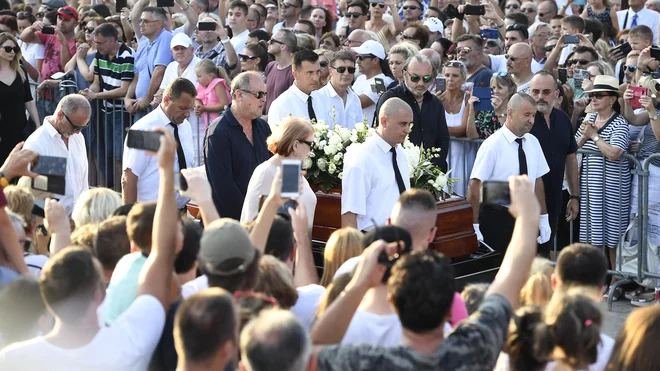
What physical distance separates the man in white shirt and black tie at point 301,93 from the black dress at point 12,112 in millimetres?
3403

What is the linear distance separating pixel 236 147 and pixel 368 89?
10.3 ft

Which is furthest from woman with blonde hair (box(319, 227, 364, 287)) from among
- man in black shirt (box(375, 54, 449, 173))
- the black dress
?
the black dress

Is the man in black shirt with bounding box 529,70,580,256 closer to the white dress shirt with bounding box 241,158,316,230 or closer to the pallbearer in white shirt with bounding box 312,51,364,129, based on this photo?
the pallbearer in white shirt with bounding box 312,51,364,129

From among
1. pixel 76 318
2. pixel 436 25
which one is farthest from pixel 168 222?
pixel 436 25

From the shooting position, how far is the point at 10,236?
5.32 metres

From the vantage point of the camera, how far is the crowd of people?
3967 millimetres

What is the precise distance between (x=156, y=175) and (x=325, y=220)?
4.60ft

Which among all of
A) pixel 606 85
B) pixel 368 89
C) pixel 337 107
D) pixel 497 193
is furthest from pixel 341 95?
pixel 497 193

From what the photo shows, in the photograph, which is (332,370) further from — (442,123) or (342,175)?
(442,123)

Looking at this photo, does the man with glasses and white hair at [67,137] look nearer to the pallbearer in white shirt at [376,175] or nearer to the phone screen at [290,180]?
the pallbearer in white shirt at [376,175]

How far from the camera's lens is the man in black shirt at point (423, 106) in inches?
371

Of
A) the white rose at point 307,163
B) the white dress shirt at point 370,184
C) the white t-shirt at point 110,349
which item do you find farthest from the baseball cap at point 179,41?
the white t-shirt at point 110,349

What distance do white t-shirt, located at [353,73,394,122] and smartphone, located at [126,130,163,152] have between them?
20.2 feet

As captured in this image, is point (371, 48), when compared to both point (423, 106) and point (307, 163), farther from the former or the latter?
point (307, 163)
